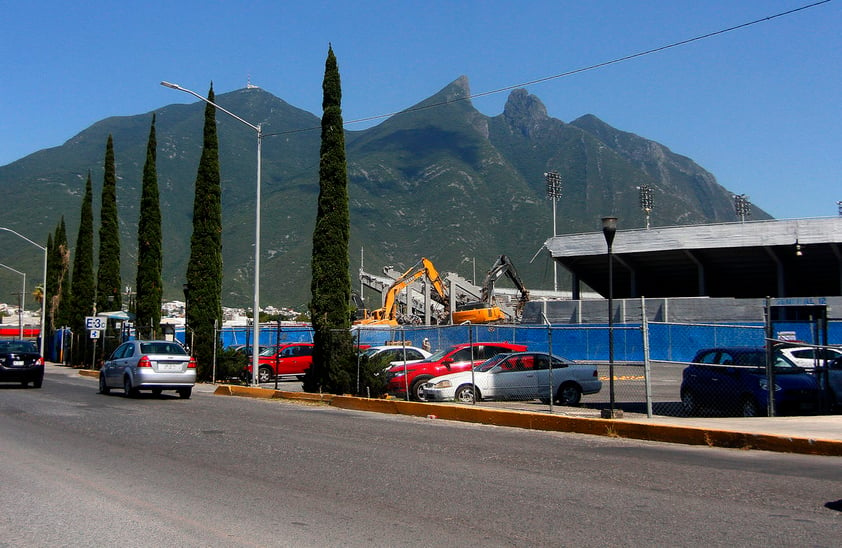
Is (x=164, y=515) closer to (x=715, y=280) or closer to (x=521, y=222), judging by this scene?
(x=715, y=280)

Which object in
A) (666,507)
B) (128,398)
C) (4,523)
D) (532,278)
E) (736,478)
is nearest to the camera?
(4,523)

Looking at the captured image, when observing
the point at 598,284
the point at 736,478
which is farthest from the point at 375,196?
the point at 736,478

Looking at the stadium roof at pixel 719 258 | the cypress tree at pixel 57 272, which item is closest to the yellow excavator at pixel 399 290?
the stadium roof at pixel 719 258

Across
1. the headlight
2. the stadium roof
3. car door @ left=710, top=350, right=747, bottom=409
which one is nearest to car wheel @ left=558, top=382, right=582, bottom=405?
car door @ left=710, top=350, right=747, bottom=409

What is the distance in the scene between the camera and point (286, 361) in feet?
114

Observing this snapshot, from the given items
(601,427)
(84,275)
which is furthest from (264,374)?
(84,275)

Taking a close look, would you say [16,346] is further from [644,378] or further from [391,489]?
[391,489]

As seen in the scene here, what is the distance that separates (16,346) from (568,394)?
18.2m

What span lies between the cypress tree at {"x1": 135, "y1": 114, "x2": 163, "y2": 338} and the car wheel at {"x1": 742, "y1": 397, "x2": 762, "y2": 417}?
32.6 metres

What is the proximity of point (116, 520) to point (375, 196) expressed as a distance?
587ft

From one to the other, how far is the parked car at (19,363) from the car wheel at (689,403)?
2022cm

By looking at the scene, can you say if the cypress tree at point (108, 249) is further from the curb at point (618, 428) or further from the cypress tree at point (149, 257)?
the curb at point (618, 428)

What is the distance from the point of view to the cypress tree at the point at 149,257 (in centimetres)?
4312

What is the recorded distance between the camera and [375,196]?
185 meters
